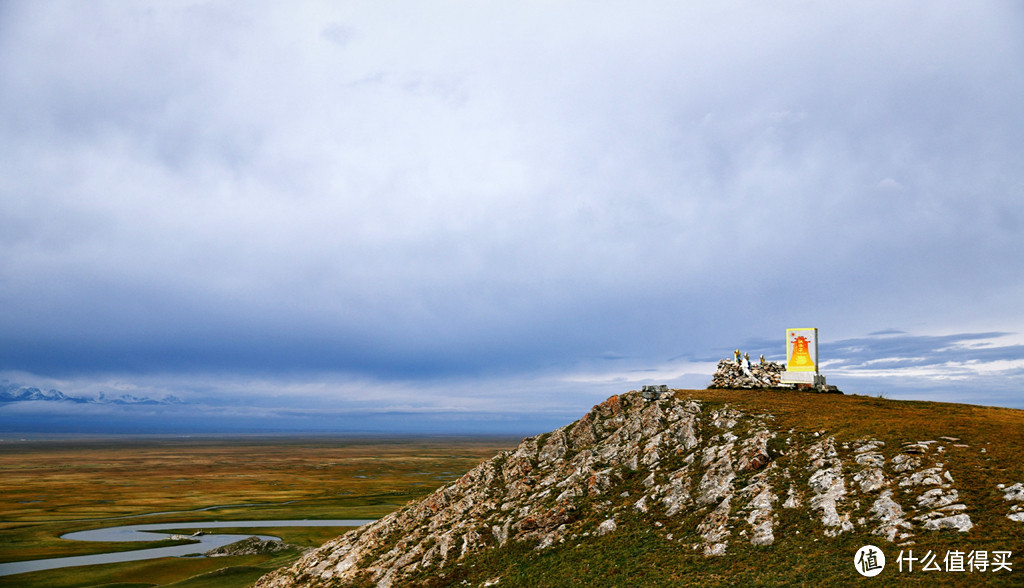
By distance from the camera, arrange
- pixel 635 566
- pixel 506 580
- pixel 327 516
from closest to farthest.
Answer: pixel 635 566 → pixel 506 580 → pixel 327 516

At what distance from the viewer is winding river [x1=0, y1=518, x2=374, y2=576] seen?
279ft

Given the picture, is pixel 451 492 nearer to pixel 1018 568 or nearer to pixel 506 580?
pixel 506 580

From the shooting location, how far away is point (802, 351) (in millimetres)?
63875

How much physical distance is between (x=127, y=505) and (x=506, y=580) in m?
157

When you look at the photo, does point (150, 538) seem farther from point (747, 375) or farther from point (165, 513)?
point (747, 375)

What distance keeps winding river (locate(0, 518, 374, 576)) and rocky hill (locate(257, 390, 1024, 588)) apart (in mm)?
46750

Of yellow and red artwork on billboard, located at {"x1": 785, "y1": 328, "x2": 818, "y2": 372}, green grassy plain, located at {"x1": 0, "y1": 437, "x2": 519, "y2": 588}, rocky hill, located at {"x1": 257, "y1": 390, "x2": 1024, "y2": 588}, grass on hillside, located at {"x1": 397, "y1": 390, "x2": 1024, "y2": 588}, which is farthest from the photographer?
green grassy plain, located at {"x1": 0, "y1": 437, "x2": 519, "y2": 588}

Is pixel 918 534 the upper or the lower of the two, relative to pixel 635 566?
upper

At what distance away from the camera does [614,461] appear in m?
52.7

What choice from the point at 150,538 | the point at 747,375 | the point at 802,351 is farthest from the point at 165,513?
the point at 802,351

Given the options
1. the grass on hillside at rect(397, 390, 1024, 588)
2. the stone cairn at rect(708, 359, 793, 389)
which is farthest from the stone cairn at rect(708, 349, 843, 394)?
the grass on hillside at rect(397, 390, 1024, 588)

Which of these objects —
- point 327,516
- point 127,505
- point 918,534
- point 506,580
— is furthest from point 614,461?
point 127,505

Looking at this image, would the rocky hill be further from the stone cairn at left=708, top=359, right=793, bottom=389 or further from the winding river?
the winding river

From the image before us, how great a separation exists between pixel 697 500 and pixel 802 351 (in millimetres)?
30302
